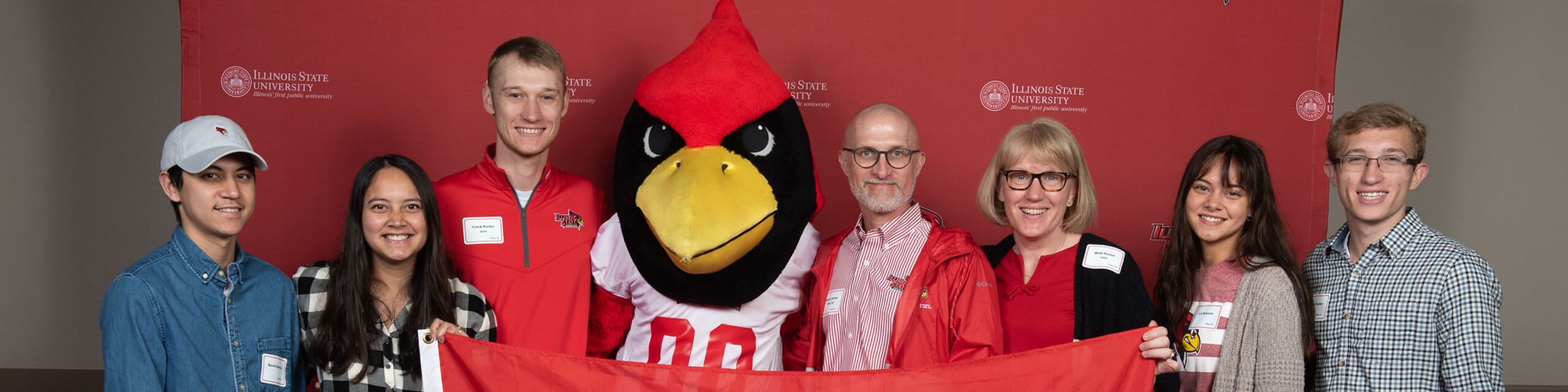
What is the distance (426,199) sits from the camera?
7.55 feet

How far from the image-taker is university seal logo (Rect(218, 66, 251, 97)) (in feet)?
10.8

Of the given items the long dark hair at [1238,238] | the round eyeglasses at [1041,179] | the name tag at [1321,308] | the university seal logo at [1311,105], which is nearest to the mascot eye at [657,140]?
the round eyeglasses at [1041,179]

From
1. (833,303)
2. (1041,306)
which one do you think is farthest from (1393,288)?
(833,303)

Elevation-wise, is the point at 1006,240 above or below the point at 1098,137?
below

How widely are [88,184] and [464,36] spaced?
2.43m

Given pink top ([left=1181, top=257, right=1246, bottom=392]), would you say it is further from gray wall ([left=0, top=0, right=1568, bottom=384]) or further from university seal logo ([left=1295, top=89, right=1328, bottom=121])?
gray wall ([left=0, top=0, right=1568, bottom=384])

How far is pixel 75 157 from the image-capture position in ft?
14.1

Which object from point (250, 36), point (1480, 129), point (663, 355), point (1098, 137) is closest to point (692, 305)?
point (663, 355)

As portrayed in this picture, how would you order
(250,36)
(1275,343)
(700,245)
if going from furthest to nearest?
1. (250,36)
2. (1275,343)
3. (700,245)

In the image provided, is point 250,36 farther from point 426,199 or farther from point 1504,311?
point 1504,311

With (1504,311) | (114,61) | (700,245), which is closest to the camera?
(700,245)

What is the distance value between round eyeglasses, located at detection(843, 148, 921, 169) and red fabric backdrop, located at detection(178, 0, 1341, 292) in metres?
1.06

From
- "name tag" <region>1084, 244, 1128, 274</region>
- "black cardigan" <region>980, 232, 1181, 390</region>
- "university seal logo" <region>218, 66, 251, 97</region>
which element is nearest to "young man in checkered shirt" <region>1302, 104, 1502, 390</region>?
"black cardigan" <region>980, 232, 1181, 390</region>

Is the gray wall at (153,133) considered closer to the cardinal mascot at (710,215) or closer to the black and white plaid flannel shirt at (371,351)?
the black and white plaid flannel shirt at (371,351)
